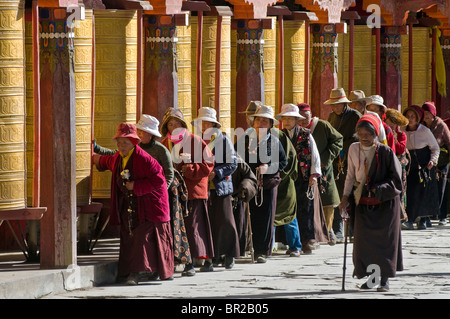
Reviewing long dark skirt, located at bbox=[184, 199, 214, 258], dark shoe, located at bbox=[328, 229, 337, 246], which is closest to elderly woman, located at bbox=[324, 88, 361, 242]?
dark shoe, located at bbox=[328, 229, 337, 246]

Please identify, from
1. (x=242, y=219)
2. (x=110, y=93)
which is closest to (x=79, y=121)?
(x=110, y=93)

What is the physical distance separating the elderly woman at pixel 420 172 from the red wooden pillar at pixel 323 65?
1243 mm

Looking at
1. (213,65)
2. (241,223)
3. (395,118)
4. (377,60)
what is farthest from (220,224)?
(377,60)

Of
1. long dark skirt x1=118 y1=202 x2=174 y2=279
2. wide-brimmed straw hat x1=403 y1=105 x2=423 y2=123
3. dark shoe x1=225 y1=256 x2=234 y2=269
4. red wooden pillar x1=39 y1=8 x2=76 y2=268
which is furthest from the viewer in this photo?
wide-brimmed straw hat x1=403 y1=105 x2=423 y2=123

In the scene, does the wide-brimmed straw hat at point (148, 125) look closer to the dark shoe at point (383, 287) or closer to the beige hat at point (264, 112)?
the beige hat at point (264, 112)

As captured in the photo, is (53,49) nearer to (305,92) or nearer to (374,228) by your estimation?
(374,228)

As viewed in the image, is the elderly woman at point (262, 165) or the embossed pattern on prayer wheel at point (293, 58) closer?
the elderly woman at point (262, 165)

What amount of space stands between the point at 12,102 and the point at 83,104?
1495mm

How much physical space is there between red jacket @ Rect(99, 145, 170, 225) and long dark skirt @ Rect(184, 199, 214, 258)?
71 cm

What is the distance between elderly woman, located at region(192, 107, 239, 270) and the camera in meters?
14.2

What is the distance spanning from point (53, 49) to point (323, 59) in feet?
23.8

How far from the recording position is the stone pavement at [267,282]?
1247 centimetres

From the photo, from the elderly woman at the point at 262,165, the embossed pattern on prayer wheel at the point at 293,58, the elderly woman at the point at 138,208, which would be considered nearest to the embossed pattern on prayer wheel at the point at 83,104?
the elderly woman at the point at 138,208

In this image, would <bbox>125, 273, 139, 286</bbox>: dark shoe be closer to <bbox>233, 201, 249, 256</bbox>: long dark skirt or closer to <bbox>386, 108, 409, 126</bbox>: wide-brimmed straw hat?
<bbox>233, 201, 249, 256</bbox>: long dark skirt
